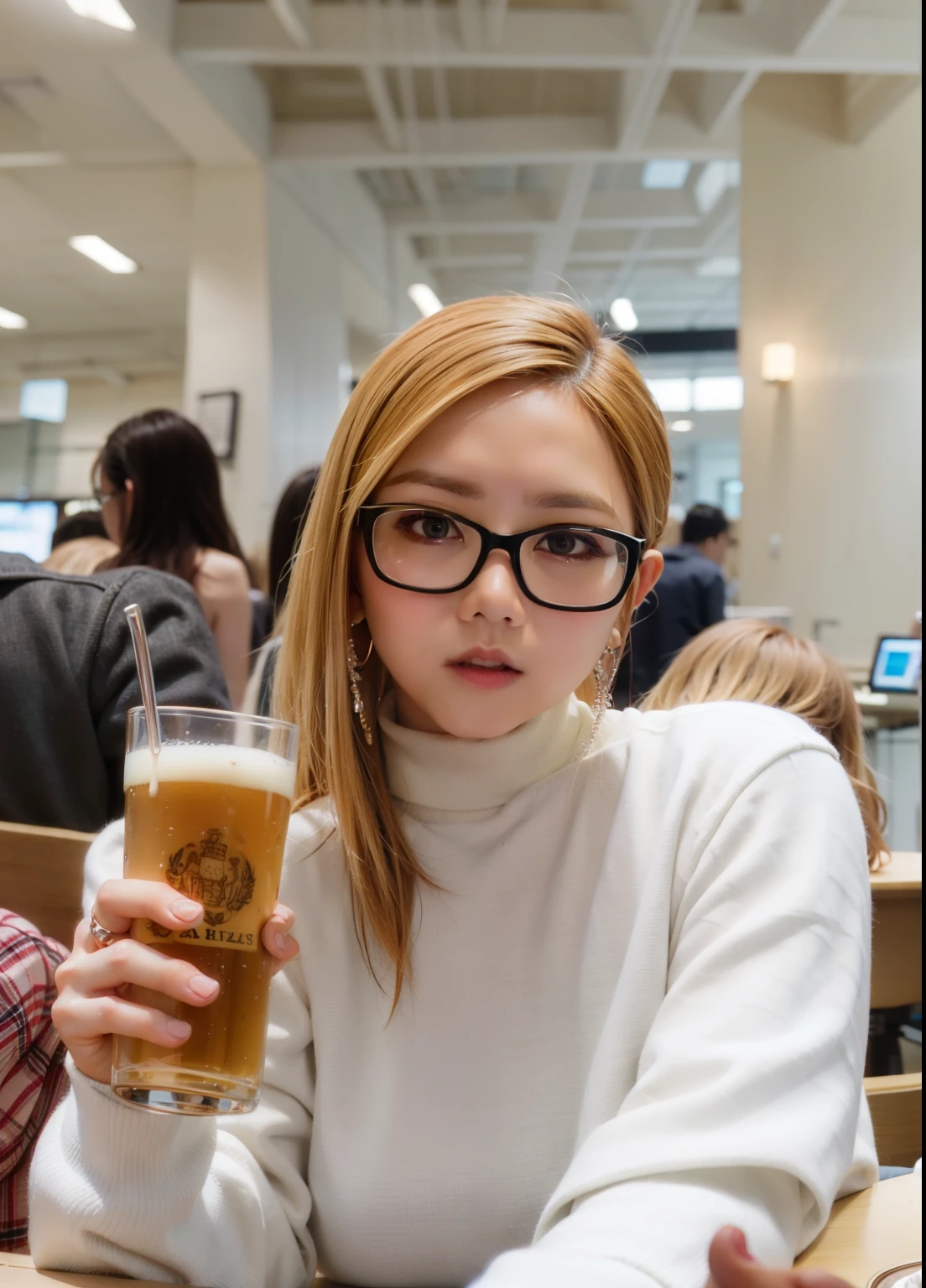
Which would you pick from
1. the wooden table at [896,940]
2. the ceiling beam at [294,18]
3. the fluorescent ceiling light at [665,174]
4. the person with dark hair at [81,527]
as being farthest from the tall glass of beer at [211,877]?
the fluorescent ceiling light at [665,174]

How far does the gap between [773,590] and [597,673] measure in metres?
5.82

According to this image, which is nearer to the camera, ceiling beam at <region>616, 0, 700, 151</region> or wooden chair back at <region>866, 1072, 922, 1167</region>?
wooden chair back at <region>866, 1072, 922, 1167</region>

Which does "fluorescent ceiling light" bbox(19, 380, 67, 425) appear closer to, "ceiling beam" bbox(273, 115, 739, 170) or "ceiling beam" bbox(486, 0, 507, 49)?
"ceiling beam" bbox(486, 0, 507, 49)

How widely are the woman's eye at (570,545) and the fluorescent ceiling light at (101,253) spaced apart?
0.82 meters

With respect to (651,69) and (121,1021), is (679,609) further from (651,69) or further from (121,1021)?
(121,1021)

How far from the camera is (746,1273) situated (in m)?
0.35

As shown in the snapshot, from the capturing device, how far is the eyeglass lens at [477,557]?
0.72 m

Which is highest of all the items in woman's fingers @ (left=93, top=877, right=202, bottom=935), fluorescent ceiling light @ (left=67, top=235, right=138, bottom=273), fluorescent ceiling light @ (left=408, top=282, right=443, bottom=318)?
fluorescent ceiling light @ (left=408, top=282, right=443, bottom=318)

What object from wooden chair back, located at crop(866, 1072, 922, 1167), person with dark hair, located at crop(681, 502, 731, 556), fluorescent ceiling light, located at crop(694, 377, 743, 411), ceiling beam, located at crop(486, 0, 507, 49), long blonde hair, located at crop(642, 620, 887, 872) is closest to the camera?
wooden chair back, located at crop(866, 1072, 922, 1167)

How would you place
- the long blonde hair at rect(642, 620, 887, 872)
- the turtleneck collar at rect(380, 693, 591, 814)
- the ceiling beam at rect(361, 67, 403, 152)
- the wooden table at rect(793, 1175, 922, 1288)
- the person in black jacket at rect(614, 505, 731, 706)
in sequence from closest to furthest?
the wooden table at rect(793, 1175, 922, 1288) < the turtleneck collar at rect(380, 693, 591, 814) < the long blonde hair at rect(642, 620, 887, 872) < the person in black jacket at rect(614, 505, 731, 706) < the ceiling beam at rect(361, 67, 403, 152)

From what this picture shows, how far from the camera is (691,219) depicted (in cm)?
880

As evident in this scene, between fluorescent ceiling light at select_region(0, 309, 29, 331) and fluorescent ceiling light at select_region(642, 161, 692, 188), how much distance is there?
7.82 m

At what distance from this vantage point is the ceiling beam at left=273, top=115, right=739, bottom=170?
6.45 metres

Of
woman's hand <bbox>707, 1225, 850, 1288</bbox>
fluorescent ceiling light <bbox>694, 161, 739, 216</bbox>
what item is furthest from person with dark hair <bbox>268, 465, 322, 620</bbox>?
fluorescent ceiling light <bbox>694, 161, 739, 216</bbox>
